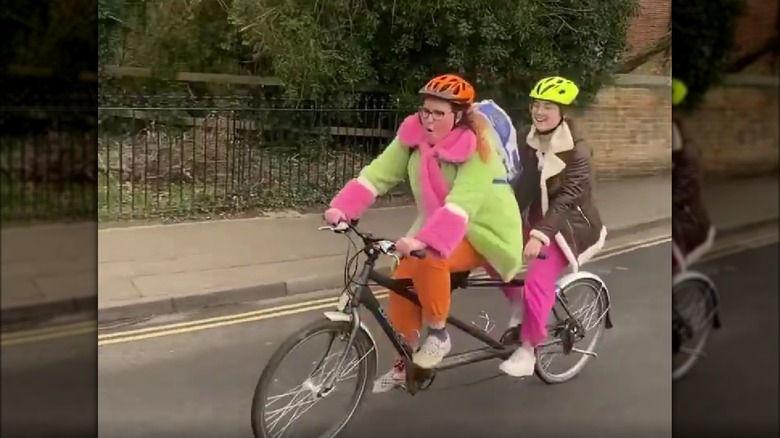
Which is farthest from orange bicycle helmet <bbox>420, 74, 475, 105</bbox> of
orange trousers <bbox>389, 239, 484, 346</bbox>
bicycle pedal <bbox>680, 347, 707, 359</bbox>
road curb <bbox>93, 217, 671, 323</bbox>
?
bicycle pedal <bbox>680, 347, 707, 359</bbox>

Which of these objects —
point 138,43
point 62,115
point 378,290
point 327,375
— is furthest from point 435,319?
point 62,115

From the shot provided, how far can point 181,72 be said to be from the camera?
2223 mm

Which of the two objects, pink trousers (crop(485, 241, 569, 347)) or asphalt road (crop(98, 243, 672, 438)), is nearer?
asphalt road (crop(98, 243, 672, 438))

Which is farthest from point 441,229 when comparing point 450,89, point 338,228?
point 450,89

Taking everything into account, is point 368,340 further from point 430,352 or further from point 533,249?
point 533,249

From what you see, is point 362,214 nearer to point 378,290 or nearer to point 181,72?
point 378,290

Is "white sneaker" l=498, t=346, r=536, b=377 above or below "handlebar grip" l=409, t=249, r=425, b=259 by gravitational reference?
below

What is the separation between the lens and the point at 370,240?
2.28 metres

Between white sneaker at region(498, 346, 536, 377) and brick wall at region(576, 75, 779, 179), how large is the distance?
2.11 ft

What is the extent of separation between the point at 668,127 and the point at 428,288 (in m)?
0.99

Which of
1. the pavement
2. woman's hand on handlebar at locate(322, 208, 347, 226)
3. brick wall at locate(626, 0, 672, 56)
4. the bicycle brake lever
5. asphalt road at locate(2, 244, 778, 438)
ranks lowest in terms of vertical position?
asphalt road at locate(2, 244, 778, 438)

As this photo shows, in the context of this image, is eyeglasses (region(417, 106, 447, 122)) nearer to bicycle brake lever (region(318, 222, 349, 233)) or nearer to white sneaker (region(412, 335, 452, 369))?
bicycle brake lever (region(318, 222, 349, 233))

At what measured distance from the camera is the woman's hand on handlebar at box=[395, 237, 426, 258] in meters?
2.23

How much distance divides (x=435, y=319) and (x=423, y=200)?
39 cm
